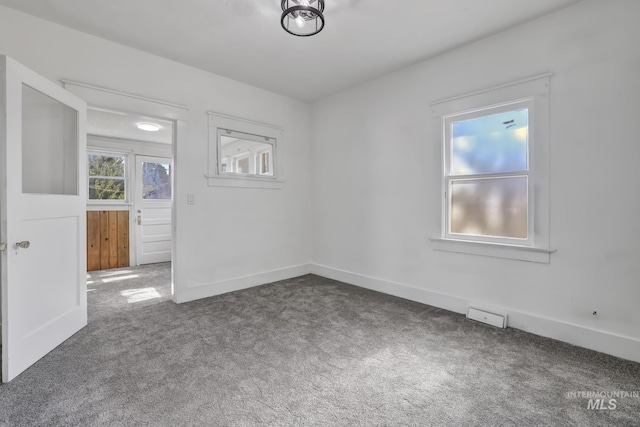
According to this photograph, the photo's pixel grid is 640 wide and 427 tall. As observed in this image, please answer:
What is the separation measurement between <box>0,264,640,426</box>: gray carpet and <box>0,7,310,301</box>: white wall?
83 cm

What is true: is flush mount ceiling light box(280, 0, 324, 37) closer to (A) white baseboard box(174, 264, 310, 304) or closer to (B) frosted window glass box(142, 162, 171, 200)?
(A) white baseboard box(174, 264, 310, 304)

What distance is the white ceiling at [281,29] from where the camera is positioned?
2348 mm

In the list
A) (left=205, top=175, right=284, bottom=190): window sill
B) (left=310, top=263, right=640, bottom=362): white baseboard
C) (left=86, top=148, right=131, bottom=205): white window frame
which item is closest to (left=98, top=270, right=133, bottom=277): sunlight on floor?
(left=86, top=148, right=131, bottom=205): white window frame

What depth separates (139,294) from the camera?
372 cm

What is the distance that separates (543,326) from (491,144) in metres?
1.67

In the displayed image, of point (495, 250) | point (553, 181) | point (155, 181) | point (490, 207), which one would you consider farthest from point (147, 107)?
point (553, 181)

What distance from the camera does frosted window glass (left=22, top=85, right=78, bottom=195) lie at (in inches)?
85.3

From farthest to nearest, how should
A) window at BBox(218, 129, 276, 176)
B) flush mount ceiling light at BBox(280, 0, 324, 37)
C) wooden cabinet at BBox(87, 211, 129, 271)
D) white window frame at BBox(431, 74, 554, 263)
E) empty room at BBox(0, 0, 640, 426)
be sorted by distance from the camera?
1. wooden cabinet at BBox(87, 211, 129, 271)
2. window at BBox(218, 129, 276, 176)
3. white window frame at BBox(431, 74, 554, 263)
4. flush mount ceiling light at BBox(280, 0, 324, 37)
5. empty room at BBox(0, 0, 640, 426)

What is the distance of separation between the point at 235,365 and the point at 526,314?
97.1 inches

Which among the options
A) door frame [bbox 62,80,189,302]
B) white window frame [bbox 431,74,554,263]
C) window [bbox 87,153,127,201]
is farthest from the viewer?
window [bbox 87,153,127,201]

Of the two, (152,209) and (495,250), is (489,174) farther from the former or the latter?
(152,209)

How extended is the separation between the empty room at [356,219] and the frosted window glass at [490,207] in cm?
2

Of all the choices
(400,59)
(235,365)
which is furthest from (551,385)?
(400,59)

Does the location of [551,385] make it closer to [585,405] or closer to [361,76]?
[585,405]
